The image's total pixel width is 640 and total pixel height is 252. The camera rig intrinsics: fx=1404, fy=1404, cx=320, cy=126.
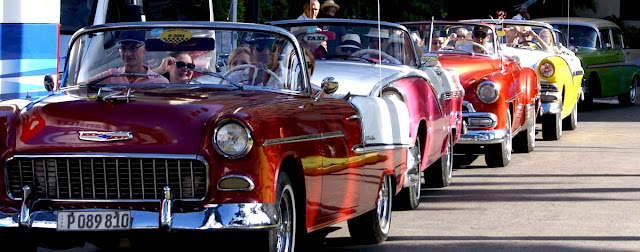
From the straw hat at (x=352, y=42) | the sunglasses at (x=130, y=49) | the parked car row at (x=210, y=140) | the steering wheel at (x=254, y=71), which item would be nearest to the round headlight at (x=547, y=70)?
the straw hat at (x=352, y=42)

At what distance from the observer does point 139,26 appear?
8.21 metres

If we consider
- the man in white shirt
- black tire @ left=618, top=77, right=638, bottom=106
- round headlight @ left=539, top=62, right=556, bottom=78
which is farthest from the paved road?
black tire @ left=618, top=77, right=638, bottom=106

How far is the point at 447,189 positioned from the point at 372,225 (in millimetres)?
3547

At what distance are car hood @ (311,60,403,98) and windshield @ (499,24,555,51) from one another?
25.5 ft

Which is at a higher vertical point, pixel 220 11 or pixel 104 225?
pixel 220 11

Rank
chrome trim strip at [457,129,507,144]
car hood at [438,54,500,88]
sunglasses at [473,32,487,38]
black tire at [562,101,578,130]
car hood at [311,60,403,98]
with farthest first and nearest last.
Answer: black tire at [562,101,578,130] → sunglasses at [473,32,487,38] → car hood at [438,54,500,88] → chrome trim strip at [457,129,507,144] → car hood at [311,60,403,98]

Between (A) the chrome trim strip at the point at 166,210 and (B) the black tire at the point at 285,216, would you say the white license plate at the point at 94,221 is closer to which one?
(A) the chrome trim strip at the point at 166,210

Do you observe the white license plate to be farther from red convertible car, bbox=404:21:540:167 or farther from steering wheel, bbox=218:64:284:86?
red convertible car, bbox=404:21:540:167

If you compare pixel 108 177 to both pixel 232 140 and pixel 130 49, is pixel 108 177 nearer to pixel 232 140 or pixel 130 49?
pixel 232 140

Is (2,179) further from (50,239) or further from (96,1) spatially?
(96,1)

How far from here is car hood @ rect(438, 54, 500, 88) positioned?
46.5 feet

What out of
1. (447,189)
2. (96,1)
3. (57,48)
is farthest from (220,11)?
(447,189)

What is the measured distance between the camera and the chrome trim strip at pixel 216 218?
255 inches

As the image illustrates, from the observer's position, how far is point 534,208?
10.7 meters
